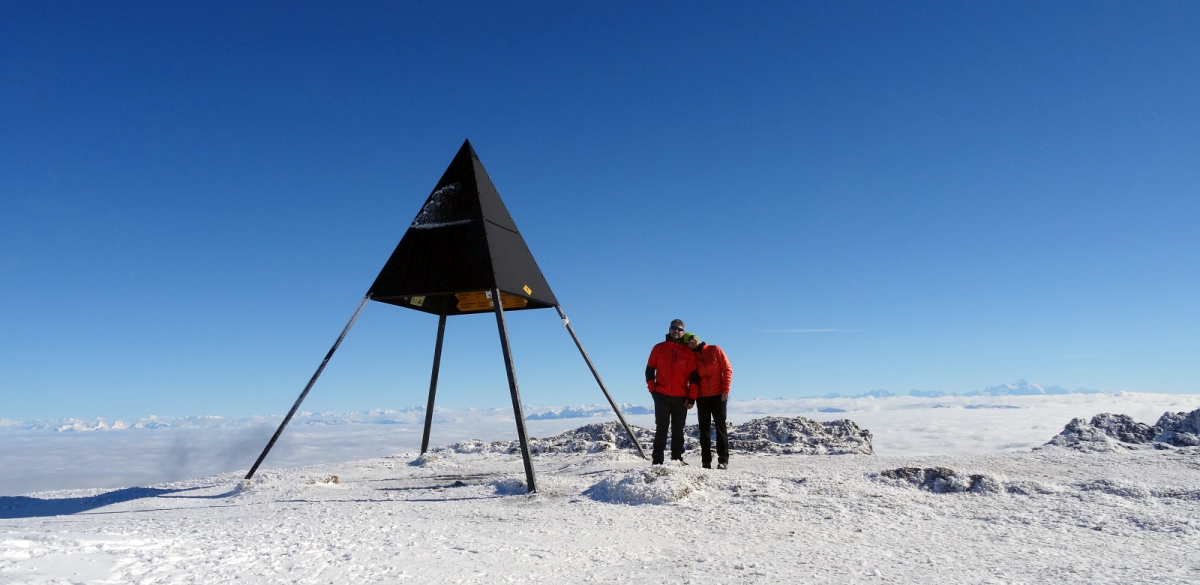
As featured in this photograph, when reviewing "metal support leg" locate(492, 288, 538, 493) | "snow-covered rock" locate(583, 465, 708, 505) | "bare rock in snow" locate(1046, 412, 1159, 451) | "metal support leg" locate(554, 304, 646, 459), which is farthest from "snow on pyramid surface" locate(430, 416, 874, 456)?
"snow-covered rock" locate(583, 465, 708, 505)

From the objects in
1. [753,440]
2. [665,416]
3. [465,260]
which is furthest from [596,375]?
[753,440]

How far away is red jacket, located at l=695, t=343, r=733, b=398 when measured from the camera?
810 cm

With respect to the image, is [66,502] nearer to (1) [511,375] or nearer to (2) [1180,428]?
(1) [511,375]

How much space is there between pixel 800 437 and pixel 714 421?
3458 millimetres

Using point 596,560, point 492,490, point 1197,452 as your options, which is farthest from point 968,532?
point 1197,452

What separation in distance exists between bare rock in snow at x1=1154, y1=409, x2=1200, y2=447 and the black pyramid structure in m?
10.2

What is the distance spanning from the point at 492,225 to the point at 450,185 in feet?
3.97

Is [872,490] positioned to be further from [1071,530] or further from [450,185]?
[450,185]

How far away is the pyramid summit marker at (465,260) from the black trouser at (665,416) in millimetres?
875

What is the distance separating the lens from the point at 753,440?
442 inches

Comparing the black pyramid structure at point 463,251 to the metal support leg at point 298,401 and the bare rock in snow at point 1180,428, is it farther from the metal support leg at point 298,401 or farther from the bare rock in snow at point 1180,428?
the bare rock in snow at point 1180,428

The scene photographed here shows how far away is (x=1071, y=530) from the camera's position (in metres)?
4.76

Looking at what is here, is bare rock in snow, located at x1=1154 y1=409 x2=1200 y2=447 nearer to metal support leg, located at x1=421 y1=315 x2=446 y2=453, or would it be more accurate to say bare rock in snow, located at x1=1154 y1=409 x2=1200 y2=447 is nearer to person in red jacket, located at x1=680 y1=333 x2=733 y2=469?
person in red jacket, located at x1=680 y1=333 x2=733 y2=469

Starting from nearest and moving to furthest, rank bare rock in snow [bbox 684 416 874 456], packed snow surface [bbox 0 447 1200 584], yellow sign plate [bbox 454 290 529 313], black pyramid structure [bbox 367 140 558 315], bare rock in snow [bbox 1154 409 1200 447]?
packed snow surface [bbox 0 447 1200 584] → black pyramid structure [bbox 367 140 558 315] → bare rock in snow [bbox 1154 409 1200 447] → bare rock in snow [bbox 684 416 874 456] → yellow sign plate [bbox 454 290 529 313]
